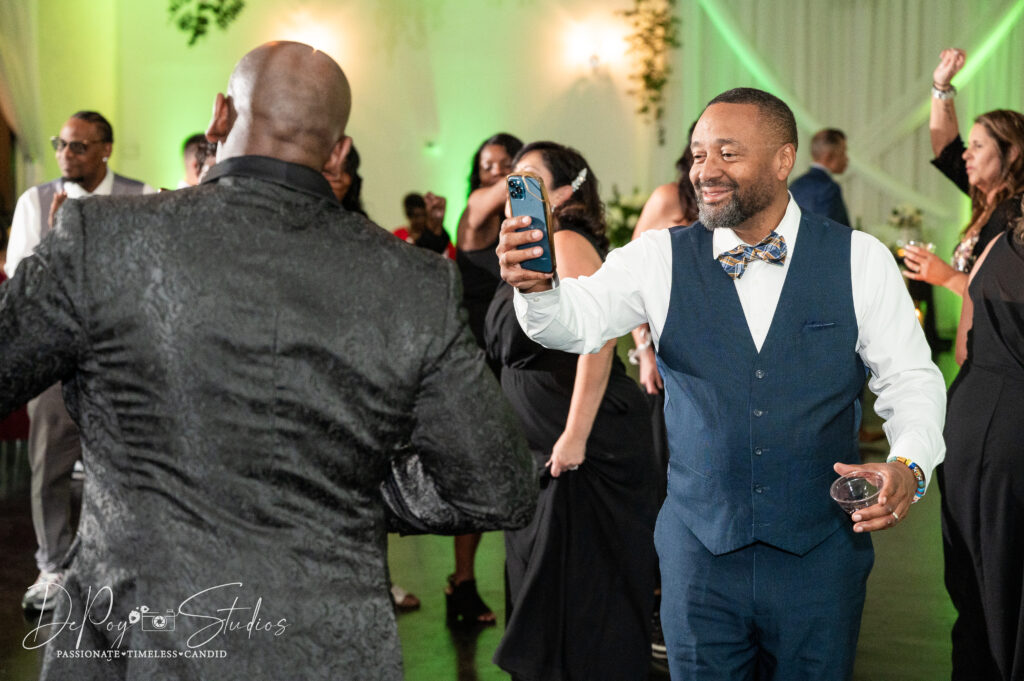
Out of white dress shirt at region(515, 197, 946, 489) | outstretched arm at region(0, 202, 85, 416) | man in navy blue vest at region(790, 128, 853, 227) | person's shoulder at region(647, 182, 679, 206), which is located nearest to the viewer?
outstretched arm at region(0, 202, 85, 416)

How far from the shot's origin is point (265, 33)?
421 inches

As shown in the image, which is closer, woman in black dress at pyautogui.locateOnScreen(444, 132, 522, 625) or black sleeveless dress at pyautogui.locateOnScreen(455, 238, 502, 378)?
woman in black dress at pyautogui.locateOnScreen(444, 132, 522, 625)

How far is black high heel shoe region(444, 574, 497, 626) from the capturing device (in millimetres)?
3947

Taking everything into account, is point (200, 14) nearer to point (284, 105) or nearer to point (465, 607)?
point (465, 607)

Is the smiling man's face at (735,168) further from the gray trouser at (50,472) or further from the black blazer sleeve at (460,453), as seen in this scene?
the gray trouser at (50,472)

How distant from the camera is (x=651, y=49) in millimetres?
10930

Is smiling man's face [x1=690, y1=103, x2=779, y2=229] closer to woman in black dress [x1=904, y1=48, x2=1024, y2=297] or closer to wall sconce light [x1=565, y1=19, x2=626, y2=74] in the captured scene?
woman in black dress [x1=904, y1=48, x2=1024, y2=297]

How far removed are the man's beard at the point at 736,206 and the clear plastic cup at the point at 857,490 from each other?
1.78 feet

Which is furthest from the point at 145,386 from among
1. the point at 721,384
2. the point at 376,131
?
the point at 376,131

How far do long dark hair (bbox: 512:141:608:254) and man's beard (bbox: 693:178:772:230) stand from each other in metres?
0.97

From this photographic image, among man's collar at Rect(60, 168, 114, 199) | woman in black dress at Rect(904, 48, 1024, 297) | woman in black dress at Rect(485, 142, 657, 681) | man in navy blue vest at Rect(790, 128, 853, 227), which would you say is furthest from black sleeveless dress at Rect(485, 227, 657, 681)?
man in navy blue vest at Rect(790, 128, 853, 227)

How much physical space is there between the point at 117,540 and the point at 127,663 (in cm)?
15

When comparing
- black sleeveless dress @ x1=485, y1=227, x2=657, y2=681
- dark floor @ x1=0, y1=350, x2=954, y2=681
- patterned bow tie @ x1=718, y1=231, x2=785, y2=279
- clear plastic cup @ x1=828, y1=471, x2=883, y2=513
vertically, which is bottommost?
dark floor @ x1=0, y1=350, x2=954, y2=681

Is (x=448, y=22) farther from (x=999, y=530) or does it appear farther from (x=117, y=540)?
(x=117, y=540)
